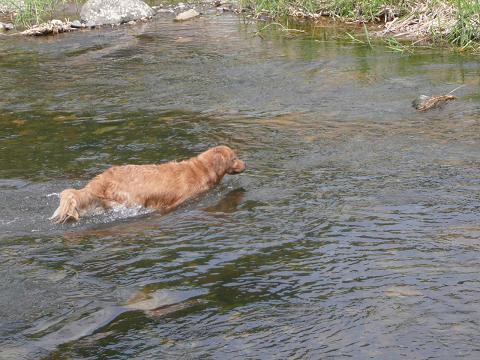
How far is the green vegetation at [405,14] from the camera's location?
11695 mm

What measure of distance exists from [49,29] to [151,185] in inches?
366

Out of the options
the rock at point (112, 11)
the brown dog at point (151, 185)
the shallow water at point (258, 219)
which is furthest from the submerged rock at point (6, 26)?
the brown dog at point (151, 185)

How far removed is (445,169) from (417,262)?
2.00 m

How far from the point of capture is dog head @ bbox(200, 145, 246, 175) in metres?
7.24

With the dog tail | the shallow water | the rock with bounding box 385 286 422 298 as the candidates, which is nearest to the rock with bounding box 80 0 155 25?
the shallow water

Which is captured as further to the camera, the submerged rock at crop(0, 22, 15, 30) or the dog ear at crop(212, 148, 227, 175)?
the submerged rock at crop(0, 22, 15, 30)

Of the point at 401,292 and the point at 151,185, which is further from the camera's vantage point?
the point at 151,185

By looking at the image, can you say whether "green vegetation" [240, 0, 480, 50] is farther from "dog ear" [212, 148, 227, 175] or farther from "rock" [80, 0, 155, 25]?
"dog ear" [212, 148, 227, 175]

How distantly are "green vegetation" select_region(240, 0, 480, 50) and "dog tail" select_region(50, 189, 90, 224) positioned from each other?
21.8ft

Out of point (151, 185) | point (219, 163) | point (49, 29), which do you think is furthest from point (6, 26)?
point (151, 185)

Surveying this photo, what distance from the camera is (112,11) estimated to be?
1645cm

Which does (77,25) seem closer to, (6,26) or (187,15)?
(6,26)

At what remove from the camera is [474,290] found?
4914mm

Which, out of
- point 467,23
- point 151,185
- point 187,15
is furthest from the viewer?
point 187,15
